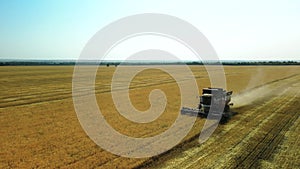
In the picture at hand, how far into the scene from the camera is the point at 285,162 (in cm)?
918

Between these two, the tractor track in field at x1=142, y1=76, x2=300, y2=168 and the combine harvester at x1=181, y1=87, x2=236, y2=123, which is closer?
the tractor track in field at x1=142, y1=76, x2=300, y2=168

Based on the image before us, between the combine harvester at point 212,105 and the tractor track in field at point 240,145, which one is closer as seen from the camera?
the tractor track in field at point 240,145

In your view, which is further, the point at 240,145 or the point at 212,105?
the point at 212,105

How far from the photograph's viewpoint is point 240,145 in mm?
10883

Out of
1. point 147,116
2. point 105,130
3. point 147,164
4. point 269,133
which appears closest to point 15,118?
point 105,130

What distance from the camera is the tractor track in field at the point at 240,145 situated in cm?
913

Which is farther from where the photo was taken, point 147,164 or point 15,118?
point 15,118

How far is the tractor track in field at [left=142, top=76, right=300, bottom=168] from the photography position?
360 inches

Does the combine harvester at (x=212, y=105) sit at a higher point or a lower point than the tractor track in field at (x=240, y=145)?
higher

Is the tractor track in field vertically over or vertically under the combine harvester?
under

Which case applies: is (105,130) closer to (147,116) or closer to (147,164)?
(147,116)

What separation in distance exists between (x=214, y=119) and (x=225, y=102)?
190cm

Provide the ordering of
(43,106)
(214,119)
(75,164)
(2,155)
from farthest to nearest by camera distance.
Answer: (43,106)
(214,119)
(2,155)
(75,164)

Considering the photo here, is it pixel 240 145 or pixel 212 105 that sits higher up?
pixel 212 105
